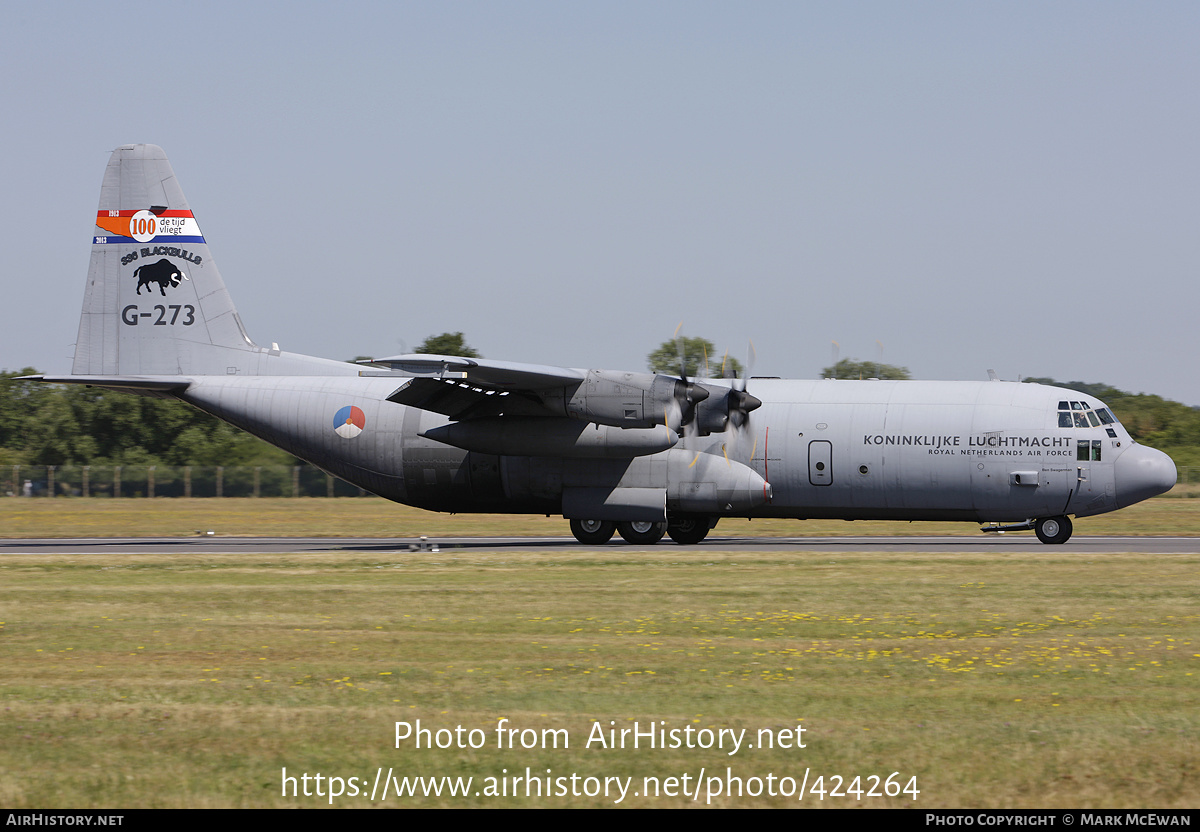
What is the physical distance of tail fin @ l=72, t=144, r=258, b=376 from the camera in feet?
102

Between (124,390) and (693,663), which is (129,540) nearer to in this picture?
(124,390)

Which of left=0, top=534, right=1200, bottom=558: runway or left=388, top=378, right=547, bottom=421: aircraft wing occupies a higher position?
left=388, top=378, right=547, bottom=421: aircraft wing

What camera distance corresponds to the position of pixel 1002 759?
8.24 m

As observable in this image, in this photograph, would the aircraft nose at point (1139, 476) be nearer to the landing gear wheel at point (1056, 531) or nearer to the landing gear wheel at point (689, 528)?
the landing gear wheel at point (1056, 531)

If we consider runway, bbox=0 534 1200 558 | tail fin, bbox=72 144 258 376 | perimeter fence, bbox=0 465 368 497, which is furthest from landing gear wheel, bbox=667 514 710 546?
perimeter fence, bbox=0 465 368 497

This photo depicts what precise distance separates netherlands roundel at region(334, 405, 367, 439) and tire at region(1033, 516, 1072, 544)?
1664cm

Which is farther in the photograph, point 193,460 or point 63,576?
point 193,460

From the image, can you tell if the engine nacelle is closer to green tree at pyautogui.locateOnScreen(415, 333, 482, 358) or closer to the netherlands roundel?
the netherlands roundel

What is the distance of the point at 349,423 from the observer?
29.6 m

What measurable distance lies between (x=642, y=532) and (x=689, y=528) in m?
1.43

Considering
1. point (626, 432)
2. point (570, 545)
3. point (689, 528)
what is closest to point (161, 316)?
point (570, 545)

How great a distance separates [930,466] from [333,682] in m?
18.9

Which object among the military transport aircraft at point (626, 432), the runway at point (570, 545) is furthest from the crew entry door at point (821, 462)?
the runway at point (570, 545)
